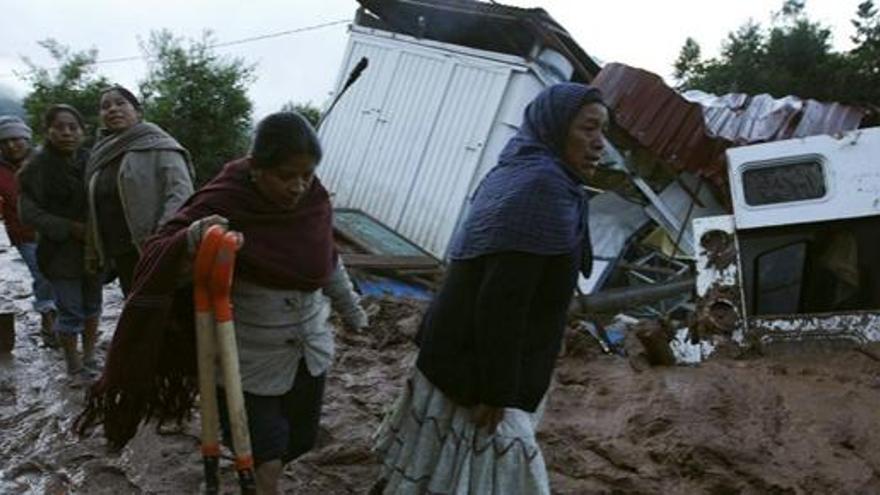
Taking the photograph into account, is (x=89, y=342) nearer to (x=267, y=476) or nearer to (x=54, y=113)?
(x=54, y=113)

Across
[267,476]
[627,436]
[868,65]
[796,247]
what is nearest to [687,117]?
[796,247]

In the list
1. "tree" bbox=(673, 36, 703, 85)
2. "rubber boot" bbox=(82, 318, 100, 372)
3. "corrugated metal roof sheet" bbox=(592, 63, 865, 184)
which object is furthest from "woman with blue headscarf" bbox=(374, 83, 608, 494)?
"tree" bbox=(673, 36, 703, 85)

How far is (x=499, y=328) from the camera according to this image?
1761mm

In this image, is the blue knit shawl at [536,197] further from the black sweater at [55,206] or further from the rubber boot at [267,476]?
the black sweater at [55,206]

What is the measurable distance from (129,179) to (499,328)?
2000mm

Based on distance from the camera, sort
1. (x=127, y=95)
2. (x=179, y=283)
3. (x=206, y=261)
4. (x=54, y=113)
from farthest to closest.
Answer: (x=54, y=113) → (x=127, y=95) → (x=179, y=283) → (x=206, y=261)

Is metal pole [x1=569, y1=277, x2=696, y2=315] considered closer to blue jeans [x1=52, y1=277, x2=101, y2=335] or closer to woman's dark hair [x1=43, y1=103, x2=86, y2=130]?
blue jeans [x1=52, y1=277, x2=101, y2=335]

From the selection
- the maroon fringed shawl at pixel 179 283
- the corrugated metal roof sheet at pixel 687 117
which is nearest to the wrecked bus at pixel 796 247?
the corrugated metal roof sheet at pixel 687 117

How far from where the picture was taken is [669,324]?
4086mm

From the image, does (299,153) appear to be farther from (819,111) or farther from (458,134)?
(458,134)

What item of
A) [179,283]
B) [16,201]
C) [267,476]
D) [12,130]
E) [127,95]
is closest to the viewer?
[179,283]

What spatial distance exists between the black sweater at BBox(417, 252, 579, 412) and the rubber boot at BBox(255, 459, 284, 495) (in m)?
0.49

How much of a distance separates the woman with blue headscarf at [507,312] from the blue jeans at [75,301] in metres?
2.46

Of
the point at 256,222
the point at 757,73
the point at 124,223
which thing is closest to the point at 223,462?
the point at 124,223
